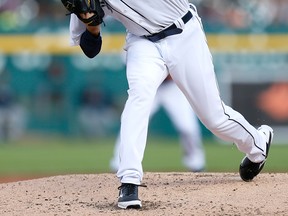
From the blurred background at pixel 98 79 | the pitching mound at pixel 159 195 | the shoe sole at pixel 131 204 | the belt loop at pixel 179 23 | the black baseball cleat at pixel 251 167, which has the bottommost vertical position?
the shoe sole at pixel 131 204

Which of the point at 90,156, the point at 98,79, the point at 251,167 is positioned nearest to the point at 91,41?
the point at 251,167

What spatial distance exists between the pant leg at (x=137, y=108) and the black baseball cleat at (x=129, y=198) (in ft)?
0.14

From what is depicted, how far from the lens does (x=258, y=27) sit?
15.9 metres

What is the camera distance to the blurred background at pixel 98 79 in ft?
52.0

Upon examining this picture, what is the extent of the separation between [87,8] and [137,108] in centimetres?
70

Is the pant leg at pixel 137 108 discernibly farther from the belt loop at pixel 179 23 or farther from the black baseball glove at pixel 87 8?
the black baseball glove at pixel 87 8

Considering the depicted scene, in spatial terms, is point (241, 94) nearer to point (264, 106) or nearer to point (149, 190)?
point (264, 106)

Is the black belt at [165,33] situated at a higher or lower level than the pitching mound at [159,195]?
higher

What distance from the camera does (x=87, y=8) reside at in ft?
16.5

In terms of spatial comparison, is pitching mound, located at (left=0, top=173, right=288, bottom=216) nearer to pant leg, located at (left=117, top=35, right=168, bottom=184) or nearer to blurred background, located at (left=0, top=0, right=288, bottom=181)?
pant leg, located at (left=117, top=35, right=168, bottom=184)

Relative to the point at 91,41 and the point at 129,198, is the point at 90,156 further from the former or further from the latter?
the point at 129,198

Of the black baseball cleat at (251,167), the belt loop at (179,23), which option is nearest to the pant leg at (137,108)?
the belt loop at (179,23)

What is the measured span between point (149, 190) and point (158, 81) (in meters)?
0.91

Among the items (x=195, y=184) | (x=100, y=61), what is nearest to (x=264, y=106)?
(x=100, y=61)
